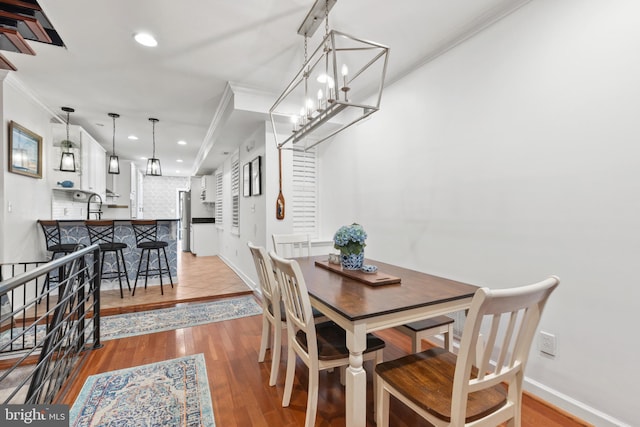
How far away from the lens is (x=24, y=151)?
330 centimetres

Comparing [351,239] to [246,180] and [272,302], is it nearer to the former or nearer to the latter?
[272,302]

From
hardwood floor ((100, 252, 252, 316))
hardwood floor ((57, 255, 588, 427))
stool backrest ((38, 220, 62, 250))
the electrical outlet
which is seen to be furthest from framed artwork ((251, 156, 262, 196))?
the electrical outlet

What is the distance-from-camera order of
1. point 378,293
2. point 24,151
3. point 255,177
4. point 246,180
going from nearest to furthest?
1. point 378,293
2. point 24,151
3. point 255,177
4. point 246,180

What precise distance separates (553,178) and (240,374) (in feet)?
8.22

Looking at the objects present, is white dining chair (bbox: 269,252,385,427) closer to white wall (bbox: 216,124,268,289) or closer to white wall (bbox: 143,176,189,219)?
white wall (bbox: 216,124,268,289)

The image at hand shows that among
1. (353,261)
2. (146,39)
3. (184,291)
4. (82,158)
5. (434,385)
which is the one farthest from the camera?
(82,158)

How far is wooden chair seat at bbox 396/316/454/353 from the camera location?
176 centimetres

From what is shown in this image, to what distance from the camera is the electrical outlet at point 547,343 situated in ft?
5.82

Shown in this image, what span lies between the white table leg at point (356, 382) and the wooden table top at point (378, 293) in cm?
9

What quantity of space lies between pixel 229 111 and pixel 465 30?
250cm

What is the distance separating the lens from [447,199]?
243cm

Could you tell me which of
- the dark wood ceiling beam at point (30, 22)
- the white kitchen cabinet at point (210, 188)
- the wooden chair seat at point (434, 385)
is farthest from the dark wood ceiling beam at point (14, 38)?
the white kitchen cabinet at point (210, 188)

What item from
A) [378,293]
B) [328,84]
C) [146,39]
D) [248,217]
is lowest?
[378,293]

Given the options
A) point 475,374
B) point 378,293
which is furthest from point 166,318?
point 475,374
